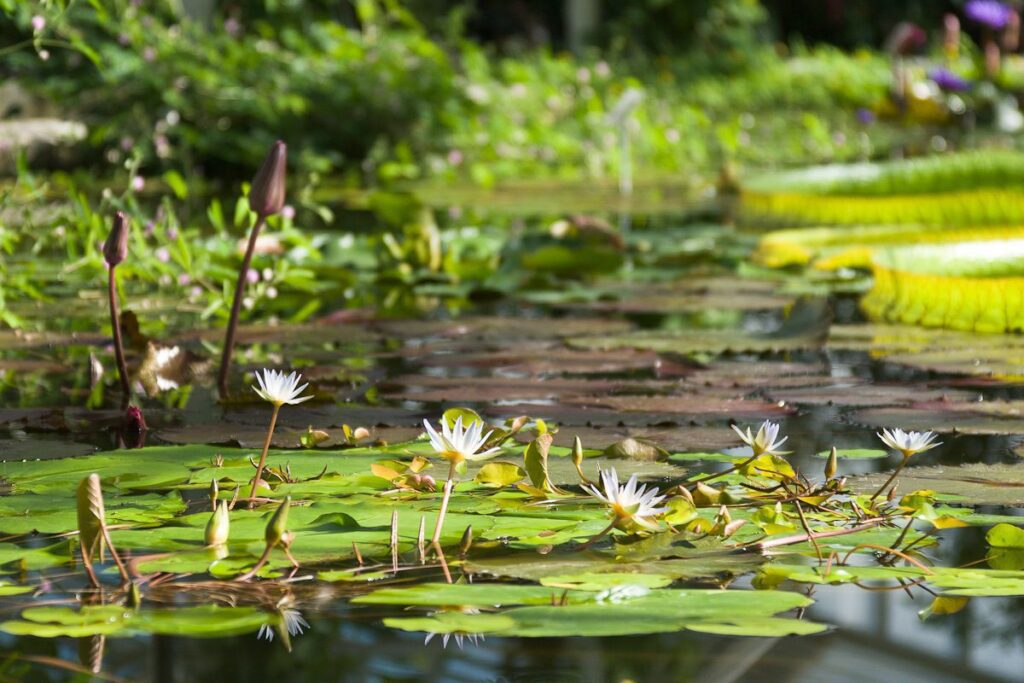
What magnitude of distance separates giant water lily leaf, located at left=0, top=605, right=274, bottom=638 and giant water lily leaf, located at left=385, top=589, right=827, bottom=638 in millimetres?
115

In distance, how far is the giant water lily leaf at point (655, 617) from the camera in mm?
1137

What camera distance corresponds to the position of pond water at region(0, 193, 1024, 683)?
1.13 meters

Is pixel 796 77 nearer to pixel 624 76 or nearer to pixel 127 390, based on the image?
pixel 624 76

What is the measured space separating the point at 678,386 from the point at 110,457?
84 centimetres

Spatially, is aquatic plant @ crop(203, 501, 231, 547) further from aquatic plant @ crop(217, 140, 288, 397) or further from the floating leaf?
aquatic plant @ crop(217, 140, 288, 397)

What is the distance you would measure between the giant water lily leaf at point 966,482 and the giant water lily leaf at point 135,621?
2.21ft

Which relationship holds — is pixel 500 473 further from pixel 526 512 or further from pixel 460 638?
pixel 460 638

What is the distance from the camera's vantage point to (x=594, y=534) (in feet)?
4.59

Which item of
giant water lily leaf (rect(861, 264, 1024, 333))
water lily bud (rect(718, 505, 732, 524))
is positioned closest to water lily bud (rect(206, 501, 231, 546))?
water lily bud (rect(718, 505, 732, 524))

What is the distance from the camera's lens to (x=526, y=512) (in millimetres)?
1474

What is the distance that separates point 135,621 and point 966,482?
2.83ft

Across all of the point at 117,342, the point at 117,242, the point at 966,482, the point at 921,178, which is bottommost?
the point at 966,482

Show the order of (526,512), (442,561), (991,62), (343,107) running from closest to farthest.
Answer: (442,561), (526,512), (343,107), (991,62)

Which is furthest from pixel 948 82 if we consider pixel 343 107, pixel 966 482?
pixel 966 482
